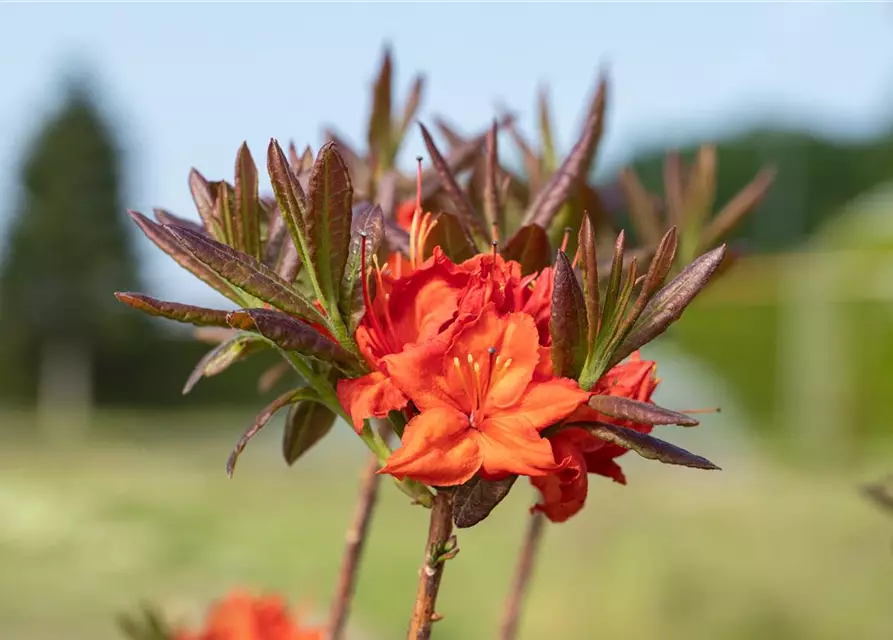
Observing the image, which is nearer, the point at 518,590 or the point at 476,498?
the point at 476,498

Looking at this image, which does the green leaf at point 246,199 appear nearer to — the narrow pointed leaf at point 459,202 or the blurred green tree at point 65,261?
the narrow pointed leaf at point 459,202

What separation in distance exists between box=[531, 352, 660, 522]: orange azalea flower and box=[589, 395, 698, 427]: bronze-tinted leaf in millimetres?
22

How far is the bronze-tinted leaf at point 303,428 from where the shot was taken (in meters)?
0.71

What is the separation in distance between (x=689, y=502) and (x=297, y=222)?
519 centimetres

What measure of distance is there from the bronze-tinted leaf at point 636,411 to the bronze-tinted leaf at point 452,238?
169 millimetres

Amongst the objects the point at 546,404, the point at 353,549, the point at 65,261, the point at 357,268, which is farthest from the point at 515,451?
the point at 65,261

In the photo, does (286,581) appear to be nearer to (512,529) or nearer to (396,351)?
(512,529)

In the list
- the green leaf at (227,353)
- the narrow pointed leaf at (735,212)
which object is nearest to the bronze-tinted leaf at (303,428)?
the green leaf at (227,353)

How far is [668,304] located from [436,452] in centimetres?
15

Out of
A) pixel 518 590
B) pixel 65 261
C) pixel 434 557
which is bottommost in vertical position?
pixel 65 261

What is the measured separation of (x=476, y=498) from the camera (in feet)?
1.81

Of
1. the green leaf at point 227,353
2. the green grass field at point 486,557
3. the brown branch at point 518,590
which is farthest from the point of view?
the green grass field at point 486,557

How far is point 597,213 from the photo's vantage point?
0.93m

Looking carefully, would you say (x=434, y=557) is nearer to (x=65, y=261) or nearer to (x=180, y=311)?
(x=180, y=311)
